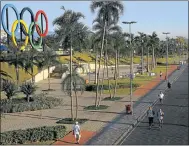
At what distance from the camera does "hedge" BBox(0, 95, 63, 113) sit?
112 feet

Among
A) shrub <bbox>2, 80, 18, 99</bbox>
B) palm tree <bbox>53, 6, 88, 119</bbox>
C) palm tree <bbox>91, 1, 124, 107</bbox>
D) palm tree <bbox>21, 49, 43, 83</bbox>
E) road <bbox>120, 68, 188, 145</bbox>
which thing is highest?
palm tree <bbox>91, 1, 124, 107</bbox>

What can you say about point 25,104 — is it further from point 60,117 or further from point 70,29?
point 70,29

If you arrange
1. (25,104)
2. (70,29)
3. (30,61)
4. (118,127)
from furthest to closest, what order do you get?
(30,61), (25,104), (70,29), (118,127)

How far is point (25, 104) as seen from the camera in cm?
3506

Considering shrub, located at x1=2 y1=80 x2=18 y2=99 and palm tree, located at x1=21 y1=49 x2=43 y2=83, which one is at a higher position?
palm tree, located at x1=21 y1=49 x2=43 y2=83

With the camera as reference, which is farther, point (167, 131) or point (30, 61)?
point (30, 61)

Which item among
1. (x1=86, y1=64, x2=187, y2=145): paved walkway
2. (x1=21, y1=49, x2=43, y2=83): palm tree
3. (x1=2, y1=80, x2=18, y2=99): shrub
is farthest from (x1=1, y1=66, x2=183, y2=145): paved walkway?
(x1=21, y1=49, x2=43, y2=83): palm tree

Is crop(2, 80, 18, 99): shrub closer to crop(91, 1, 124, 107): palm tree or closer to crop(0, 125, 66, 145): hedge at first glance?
crop(91, 1, 124, 107): palm tree

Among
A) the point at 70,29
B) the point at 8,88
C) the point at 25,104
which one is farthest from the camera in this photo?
the point at 8,88

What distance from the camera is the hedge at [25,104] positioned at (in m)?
34.1

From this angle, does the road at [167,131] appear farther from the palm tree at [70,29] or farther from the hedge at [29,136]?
the palm tree at [70,29]

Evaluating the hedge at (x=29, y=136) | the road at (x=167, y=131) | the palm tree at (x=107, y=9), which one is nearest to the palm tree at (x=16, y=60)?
the palm tree at (x=107, y=9)

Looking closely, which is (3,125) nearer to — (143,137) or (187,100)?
(143,137)

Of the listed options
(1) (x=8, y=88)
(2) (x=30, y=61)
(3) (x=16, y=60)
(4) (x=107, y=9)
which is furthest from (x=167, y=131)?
(3) (x=16, y=60)
